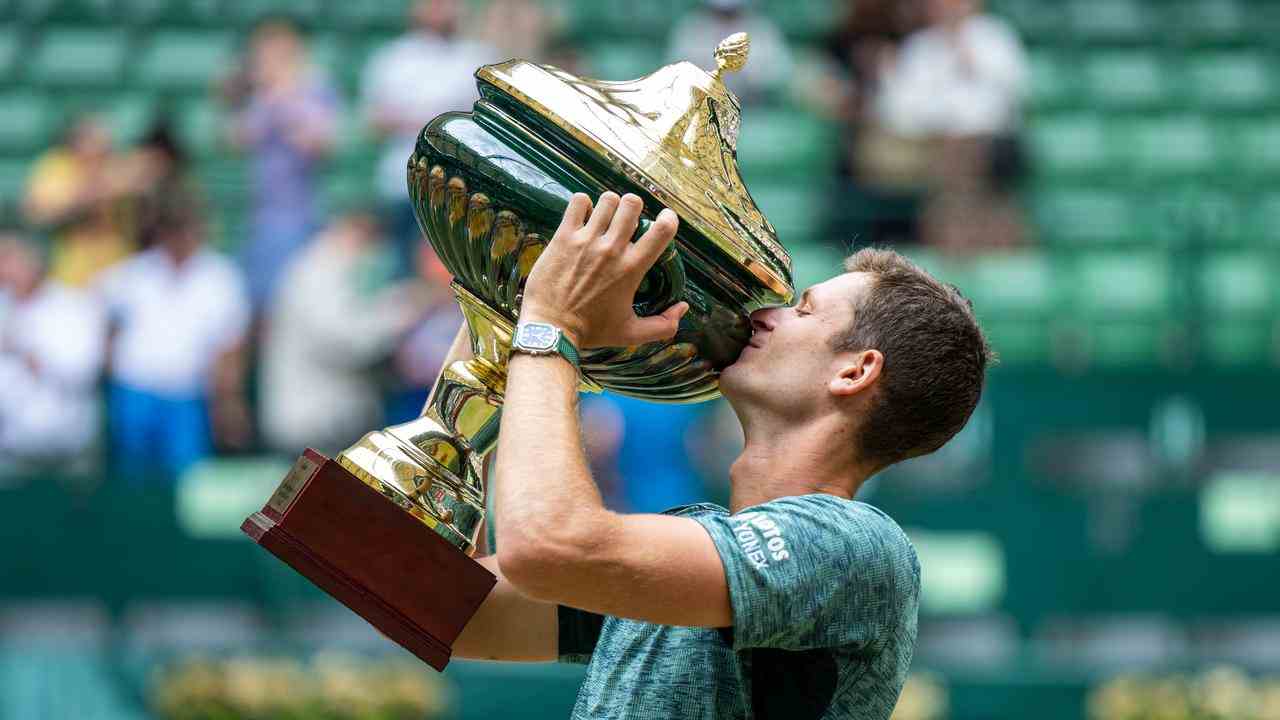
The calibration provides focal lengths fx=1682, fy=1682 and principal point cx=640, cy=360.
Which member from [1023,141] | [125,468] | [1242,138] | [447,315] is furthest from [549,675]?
[1242,138]

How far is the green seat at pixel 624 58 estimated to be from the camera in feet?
26.4

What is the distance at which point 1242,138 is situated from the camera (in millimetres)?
7836

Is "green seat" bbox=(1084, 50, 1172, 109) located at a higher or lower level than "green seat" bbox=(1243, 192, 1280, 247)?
higher

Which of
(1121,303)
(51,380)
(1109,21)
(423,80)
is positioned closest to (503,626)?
(51,380)

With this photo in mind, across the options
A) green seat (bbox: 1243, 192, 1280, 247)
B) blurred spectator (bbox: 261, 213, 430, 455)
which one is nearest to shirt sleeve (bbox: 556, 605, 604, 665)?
blurred spectator (bbox: 261, 213, 430, 455)

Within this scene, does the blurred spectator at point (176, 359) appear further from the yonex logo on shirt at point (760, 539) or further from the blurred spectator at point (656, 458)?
the yonex logo on shirt at point (760, 539)

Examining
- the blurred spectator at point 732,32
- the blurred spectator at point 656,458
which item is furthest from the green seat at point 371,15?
the blurred spectator at point 656,458

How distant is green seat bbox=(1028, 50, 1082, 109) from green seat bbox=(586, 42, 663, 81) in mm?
1844

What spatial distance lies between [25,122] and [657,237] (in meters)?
7.17

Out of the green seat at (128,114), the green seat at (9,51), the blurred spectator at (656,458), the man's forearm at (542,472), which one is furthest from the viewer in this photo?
the green seat at (9,51)

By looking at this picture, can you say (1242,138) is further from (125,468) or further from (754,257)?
(754,257)

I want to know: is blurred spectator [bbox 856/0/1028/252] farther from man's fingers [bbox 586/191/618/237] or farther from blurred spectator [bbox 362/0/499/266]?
man's fingers [bbox 586/191/618/237]

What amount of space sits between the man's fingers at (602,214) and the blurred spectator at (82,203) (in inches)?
181

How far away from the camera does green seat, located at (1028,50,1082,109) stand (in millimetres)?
8180
